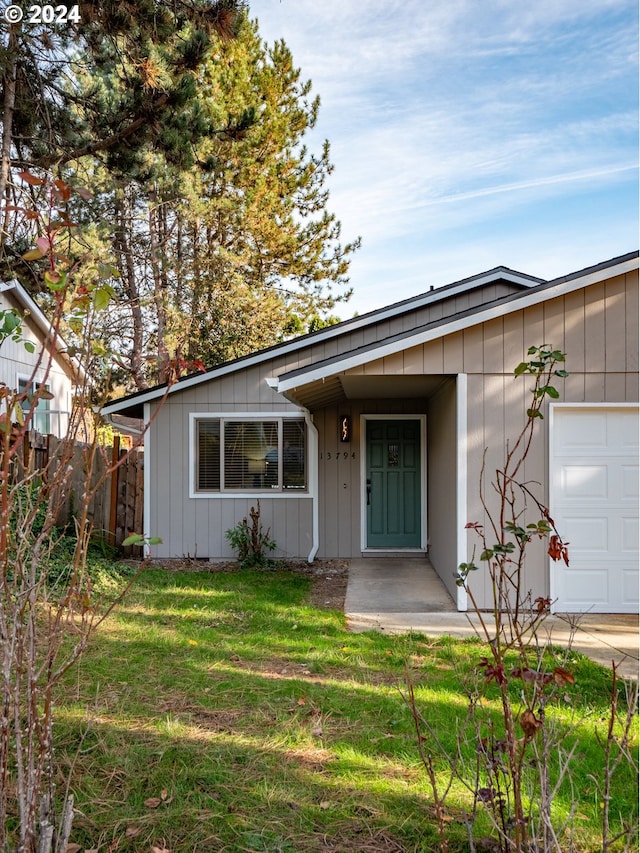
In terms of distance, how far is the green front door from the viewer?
9938 mm

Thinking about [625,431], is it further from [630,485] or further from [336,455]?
[336,455]

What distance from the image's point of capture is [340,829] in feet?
8.48

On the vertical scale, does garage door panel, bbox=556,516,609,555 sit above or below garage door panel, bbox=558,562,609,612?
above

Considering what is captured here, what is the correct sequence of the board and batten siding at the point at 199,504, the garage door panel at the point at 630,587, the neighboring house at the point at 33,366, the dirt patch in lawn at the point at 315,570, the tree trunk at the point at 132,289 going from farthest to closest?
the tree trunk at the point at 132,289
the neighboring house at the point at 33,366
the board and batten siding at the point at 199,504
the dirt patch in lawn at the point at 315,570
the garage door panel at the point at 630,587

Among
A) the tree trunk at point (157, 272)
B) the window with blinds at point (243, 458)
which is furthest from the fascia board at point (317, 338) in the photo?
the tree trunk at point (157, 272)

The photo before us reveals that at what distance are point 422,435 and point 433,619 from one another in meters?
4.22

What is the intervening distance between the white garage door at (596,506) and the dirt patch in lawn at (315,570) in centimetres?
261

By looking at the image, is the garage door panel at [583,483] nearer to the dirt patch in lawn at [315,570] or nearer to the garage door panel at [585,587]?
the garage door panel at [585,587]

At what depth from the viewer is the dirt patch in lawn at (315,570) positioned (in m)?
7.48

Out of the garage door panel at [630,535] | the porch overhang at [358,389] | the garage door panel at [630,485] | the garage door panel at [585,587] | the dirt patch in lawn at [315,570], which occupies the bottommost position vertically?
the dirt patch in lawn at [315,570]

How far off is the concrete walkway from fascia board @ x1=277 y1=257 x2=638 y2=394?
2553mm

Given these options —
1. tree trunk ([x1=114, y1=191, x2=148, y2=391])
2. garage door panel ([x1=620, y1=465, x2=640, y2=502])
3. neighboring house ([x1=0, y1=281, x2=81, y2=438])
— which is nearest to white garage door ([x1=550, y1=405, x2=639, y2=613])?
garage door panel ([x1=620, y1=465, x2=640, y2=502])

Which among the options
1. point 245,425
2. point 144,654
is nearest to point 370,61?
point 245,425

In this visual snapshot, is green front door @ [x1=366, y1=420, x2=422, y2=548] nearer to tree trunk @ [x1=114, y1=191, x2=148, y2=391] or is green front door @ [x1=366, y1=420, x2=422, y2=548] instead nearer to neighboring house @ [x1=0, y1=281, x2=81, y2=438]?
neighboring house @ [x1=0, y1=281, x2=81, y2=438]
